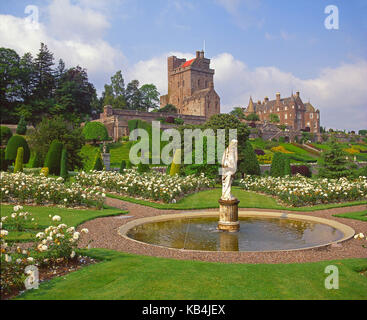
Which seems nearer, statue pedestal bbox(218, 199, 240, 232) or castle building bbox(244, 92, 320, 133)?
statue pedestal bbox(218, 199, 240, 232)

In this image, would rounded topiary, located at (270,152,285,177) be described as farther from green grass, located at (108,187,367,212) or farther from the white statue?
the white statue

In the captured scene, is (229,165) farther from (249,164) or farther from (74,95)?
(74,95)

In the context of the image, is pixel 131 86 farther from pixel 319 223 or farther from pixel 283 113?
pixel 319 223

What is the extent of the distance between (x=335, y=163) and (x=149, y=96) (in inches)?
2313

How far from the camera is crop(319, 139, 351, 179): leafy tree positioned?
25.4 meters

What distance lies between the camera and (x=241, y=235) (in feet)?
33.8

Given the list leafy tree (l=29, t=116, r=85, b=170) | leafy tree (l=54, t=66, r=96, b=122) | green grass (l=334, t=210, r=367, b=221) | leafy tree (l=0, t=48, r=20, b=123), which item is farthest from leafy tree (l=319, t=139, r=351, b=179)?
leafy tree (l=0, t=48, r=20, b=123)

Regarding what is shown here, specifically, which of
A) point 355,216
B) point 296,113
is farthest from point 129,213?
point 296,113

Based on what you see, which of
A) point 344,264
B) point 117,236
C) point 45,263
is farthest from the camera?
point 117,236

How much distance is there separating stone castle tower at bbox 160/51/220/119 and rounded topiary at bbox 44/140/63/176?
45.6 m
